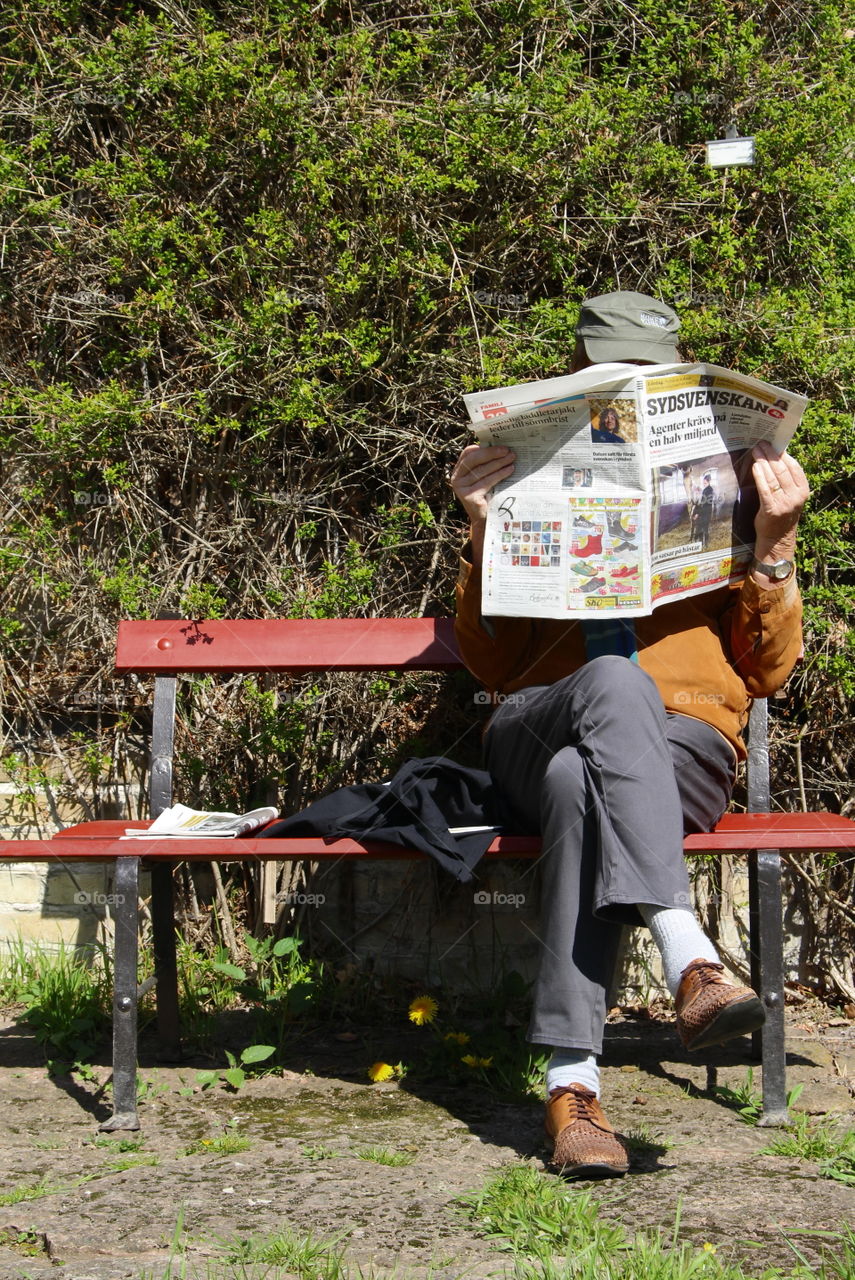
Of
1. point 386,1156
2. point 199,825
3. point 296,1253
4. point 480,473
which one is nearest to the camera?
point 296,1253

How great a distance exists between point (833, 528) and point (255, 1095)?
6.94 feet

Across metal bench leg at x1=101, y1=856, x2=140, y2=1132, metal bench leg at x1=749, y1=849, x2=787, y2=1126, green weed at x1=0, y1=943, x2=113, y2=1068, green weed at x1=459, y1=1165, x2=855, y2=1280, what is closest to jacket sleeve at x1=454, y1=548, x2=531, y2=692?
metal bench leg at x1=749, y1=849, x2=787, y2=1126

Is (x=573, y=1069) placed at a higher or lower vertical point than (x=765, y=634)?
lower

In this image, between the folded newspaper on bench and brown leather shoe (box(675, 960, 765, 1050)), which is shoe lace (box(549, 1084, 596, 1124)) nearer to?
brown leather shoe (box(675, 960, 765, 1050))

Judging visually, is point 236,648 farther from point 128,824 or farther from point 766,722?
point 766,722

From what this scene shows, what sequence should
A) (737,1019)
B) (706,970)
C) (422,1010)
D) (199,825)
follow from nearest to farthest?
(737,1019) → (706,970) → (199,825) → (422,1010)

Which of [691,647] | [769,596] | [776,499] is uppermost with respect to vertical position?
[776,499]

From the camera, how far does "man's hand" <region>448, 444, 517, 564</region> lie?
8.77ft

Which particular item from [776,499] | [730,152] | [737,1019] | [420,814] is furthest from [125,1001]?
[730,152]

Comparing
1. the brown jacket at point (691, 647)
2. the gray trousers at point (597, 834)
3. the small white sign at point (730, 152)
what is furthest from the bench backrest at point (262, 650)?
the small white sign at point (730, 152)

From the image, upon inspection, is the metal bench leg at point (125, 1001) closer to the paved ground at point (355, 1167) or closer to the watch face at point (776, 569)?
the paved ground at point (355, 1167)

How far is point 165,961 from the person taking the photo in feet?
10.1

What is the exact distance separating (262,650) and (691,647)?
3.67 ft

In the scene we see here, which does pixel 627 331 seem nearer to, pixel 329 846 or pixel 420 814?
pixel 420 814
